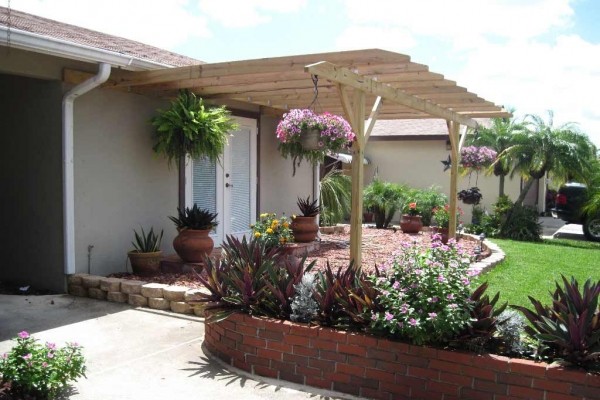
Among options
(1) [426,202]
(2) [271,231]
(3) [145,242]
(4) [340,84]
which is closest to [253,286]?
(4) [340,84]

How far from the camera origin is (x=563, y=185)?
49.2 feet

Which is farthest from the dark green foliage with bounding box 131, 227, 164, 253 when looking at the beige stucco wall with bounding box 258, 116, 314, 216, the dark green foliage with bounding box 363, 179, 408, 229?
the dark green foliage with bounding box 363, 179, 408, 229

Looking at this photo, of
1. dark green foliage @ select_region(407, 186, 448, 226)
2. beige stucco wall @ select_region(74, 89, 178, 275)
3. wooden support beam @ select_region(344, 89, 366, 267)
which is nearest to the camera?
wooden support beam @ select_region(344, 89, 366, 267)

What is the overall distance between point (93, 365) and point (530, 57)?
39.4ft

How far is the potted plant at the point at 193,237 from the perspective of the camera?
7.08 metres

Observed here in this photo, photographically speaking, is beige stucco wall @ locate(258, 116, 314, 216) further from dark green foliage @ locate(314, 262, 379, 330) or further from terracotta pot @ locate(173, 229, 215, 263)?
dark green foliage @ locate(314, 262, 379, 330)

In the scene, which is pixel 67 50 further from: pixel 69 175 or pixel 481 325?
pixel 481 325

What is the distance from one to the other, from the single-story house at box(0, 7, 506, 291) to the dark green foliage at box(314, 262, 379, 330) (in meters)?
2.53

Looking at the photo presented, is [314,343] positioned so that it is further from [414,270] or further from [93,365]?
[93,365]

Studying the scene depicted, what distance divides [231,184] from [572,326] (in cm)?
661

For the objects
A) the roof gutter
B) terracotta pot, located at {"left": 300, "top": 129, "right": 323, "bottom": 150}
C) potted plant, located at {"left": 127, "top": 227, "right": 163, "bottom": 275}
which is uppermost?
the roof gutter

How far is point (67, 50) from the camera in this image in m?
5.54

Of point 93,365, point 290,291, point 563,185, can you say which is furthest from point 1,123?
point 563,185

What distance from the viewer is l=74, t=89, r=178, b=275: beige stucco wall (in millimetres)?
6602
